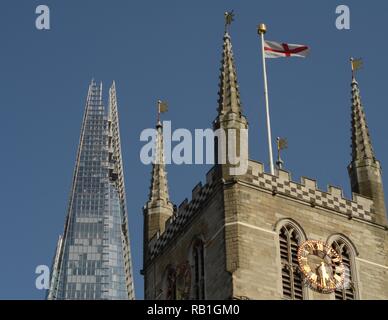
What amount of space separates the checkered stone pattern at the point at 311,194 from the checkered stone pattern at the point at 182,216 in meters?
2.54

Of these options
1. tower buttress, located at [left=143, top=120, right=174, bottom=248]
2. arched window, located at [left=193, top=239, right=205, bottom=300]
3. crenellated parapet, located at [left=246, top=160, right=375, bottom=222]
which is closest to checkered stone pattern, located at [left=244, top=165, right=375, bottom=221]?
crenellated parapet, located at [left=246, top=160, right=375, bottom=222]

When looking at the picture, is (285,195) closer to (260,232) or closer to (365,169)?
(260,232)

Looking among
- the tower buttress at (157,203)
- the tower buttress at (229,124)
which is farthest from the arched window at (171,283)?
the tower buttress at (229,124)

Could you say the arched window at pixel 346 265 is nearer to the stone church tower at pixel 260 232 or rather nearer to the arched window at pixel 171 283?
the stone church tower at pixel 260 232

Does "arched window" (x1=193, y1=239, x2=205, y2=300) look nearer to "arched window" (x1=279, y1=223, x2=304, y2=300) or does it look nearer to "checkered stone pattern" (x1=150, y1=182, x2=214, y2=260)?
"checkered stone pattern" (x1=150, y1=182, x2=214, y2=260)

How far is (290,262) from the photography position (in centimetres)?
5409

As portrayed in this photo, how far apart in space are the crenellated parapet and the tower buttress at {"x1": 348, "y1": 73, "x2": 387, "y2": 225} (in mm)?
584

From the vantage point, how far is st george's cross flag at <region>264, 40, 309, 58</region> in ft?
204

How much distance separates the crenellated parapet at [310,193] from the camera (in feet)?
183

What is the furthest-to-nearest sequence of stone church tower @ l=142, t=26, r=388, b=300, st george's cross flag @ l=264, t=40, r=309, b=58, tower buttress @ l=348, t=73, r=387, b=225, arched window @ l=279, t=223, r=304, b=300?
1. st george's cross flag @ l=264, t=40, r=309, b=58
2. tower buttress @ l=348, t=73, r=387, b=225
3. arched window @ l=279, t=223, r=304, b=300
4. stone church tower @ l=142, t=26, r=388, b=300

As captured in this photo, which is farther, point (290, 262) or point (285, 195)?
point (285, 195)

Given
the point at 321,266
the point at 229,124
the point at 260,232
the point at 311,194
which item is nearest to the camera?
the point at 260,232

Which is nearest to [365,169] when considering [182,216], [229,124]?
[229,124]

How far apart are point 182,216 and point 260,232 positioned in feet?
20.2
